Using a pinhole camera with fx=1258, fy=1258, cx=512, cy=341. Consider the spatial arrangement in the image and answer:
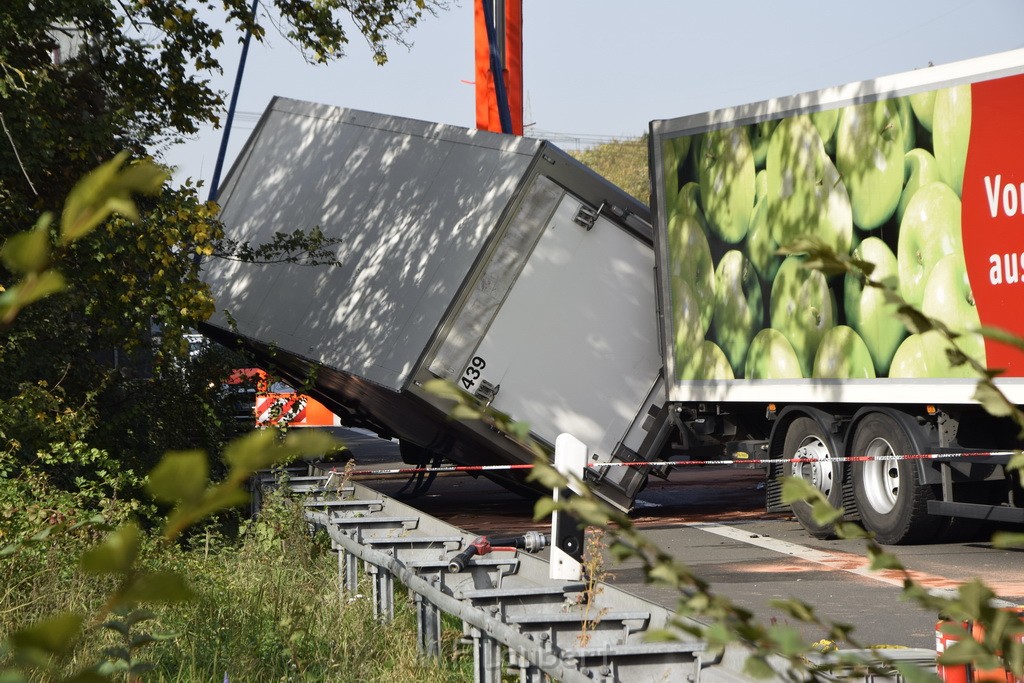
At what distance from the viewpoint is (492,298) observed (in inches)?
507

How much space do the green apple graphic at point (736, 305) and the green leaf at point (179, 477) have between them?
477 inches

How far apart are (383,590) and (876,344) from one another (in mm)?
5930

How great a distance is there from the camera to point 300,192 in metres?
16.3

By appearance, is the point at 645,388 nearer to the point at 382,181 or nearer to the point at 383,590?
the point at 382,181

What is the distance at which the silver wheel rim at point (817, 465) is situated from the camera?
40.4 feet

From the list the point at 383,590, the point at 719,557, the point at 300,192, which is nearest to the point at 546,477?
the point at 383,590

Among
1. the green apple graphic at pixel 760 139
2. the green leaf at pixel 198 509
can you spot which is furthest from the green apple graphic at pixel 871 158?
the green leaf at pixel 198 509

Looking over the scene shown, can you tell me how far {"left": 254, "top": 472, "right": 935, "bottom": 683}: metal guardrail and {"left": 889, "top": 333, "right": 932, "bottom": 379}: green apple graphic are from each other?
4.72m

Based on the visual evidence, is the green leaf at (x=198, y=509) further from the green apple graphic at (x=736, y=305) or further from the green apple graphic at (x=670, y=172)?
the green apple graphic at (x=670, y=172)

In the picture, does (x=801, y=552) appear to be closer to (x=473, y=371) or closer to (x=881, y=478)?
(x=881, y=478)

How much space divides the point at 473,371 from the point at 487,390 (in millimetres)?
249

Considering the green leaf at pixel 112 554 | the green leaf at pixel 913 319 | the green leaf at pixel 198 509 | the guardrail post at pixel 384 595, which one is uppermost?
the guardrail post at pixel 384 595

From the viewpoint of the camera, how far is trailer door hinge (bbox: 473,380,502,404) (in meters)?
12.7

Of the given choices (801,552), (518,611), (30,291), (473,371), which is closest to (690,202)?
(473,371)
